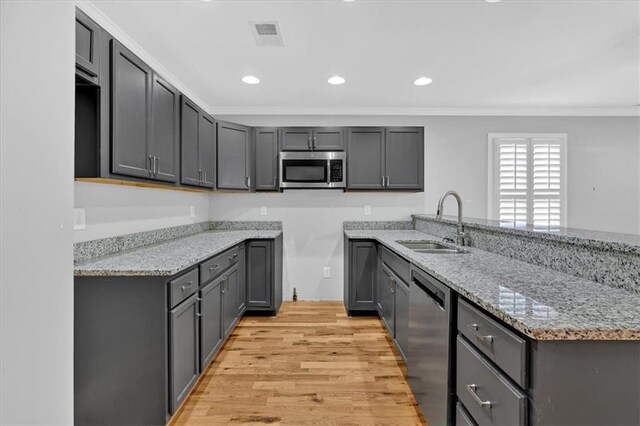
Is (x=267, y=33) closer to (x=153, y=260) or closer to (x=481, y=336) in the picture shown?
(x=153, y=260)

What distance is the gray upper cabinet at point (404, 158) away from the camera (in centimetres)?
395

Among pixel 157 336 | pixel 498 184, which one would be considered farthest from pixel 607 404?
pixel 498 184

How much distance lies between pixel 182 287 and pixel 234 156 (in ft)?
6.86

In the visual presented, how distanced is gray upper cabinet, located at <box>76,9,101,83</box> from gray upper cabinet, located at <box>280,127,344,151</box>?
7.60ft

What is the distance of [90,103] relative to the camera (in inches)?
69.4

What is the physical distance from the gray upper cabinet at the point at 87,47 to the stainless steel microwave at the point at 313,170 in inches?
90.1

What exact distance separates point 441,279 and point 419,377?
0.71 metres

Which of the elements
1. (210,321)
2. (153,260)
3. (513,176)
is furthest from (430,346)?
(513,176)

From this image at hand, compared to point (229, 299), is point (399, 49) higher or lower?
higher

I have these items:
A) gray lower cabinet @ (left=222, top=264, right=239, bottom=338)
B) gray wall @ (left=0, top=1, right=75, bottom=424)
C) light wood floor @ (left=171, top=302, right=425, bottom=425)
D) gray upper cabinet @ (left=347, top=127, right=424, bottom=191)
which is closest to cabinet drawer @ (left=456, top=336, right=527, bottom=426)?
light wood floor @ (left=171, top=302, right=425, bottom=425)

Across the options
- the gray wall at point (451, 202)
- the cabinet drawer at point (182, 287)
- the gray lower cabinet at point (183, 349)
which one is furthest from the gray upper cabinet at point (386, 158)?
the gray lower cabinet at point (183, 349)

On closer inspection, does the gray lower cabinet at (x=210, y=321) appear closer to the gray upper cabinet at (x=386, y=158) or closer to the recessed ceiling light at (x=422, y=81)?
the gray upper cabinet at (x=386, y=158)

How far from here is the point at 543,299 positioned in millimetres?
1217

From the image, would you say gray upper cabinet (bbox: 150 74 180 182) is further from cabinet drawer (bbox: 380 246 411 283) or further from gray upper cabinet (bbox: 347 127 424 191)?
gray upper cabinet (bbox: 347 127 424 191)
